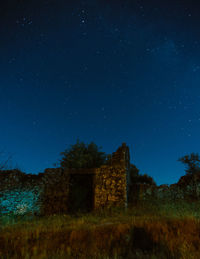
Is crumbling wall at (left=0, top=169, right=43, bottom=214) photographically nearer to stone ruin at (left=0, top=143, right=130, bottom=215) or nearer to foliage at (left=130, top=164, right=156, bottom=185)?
stone ruin at (left=0, top=143, right=130, bottom=215)

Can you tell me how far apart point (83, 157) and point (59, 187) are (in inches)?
247

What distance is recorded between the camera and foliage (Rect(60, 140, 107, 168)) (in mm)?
17688

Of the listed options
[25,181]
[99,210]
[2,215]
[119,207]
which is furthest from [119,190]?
[2,215]

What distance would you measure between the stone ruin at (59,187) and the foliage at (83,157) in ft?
16.3

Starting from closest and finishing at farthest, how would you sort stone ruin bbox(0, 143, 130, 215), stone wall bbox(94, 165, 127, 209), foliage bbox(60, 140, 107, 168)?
stone wall bbox(94, 165, 127, 209)
stone ruin bbox(0, 143, 130, 215)
foliage bbox(60, 140, 107, 168)

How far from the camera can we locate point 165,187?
43.5ft

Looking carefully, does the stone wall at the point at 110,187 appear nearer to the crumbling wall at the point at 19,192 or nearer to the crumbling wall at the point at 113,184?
the crumbling wall at the point at 113,184

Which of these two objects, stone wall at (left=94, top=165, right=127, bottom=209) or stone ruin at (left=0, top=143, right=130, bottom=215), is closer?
stone wall at (left=94, top=165, right=127, bottom=209)

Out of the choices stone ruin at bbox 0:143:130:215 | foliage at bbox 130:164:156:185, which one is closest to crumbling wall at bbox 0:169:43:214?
stone ruin at bbox 0:143:130:215

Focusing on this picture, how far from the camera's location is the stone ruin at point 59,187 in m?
10.7

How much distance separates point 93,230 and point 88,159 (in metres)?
13.5

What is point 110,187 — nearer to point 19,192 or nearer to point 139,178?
point 19,192

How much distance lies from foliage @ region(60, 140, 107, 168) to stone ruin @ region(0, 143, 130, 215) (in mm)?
4971

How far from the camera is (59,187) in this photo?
11.9 m
